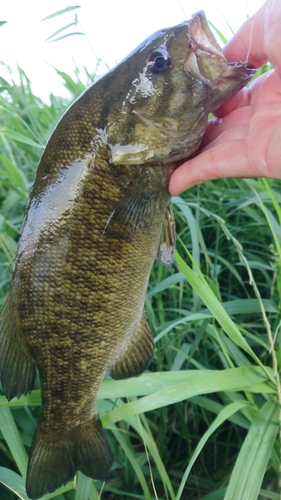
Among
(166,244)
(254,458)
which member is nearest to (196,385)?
(254,458)

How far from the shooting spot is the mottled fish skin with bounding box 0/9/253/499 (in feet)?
3.67

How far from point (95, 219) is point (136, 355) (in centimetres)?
49

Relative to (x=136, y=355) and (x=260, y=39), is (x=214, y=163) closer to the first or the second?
(x=260, y=39)

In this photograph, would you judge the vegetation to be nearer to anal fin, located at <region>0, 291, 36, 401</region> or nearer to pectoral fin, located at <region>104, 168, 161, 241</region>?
anal fin, located at <region>0, 291, 36, 401</region>

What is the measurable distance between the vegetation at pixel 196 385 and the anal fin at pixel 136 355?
5cm

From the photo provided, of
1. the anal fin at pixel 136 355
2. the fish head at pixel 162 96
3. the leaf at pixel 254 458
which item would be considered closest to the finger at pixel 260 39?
the fish head at pixel 162 96

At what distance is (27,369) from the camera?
1.21 m

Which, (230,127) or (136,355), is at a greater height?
(230,127)

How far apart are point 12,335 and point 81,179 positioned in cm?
49

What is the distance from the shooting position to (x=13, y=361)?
120 cm

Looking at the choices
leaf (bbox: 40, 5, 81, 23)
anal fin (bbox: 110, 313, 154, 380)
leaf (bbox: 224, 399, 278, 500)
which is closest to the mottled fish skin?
anal fin (bbox: 110, 313, 154, 380)

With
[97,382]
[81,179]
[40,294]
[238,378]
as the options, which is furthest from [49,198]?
[238,378]

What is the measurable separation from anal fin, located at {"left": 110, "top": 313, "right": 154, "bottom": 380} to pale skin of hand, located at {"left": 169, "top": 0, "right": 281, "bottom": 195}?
477 mm

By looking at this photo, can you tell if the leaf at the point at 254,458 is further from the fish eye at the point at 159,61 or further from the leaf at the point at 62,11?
the leaf at the point at 62,11
